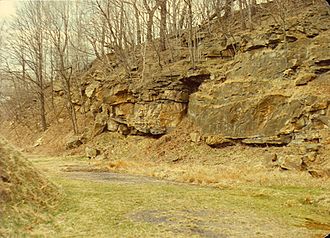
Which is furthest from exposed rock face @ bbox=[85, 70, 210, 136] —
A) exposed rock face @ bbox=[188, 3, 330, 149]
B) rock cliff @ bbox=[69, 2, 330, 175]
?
exposed rock face @ bbox=[188, 3, 330, 149]

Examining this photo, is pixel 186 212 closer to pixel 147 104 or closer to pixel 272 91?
pixel 272 91

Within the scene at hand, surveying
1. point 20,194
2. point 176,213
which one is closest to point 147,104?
point 176,213

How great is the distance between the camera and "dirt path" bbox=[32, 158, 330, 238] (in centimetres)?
990

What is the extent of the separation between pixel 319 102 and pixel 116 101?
1649 centimetres

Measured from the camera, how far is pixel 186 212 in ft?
39.3

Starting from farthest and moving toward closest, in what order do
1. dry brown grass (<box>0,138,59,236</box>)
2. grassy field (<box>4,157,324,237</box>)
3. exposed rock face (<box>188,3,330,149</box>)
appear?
exposed rock face (<box>188,3,330,149</box>) → grassy field (<box>4,157,324,237</box>) → dry brown grass (<box>0,138,59,236</box>)

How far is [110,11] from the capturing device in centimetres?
3628

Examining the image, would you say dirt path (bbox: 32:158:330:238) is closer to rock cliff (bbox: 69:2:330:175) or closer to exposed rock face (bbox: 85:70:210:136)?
rock cliff (bbox: 69:2:330:175)

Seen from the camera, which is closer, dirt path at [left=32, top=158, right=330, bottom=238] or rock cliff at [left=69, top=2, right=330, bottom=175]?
dirt path at [left=32, top=158, right=330, bottom=238]

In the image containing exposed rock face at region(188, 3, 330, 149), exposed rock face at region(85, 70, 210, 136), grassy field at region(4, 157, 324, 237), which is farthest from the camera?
exposed rock face at region(85, 70, 210, 136)

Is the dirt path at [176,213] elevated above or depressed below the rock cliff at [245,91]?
below

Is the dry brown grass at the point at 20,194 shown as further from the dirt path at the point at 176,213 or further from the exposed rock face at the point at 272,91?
the exposed rock face at the point at 272,91

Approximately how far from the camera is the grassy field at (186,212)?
32.4ft

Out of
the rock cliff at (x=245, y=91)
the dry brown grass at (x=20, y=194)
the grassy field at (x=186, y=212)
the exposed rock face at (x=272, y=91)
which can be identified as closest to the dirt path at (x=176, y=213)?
the grassy field at (x=186, y=212)
